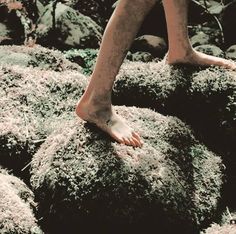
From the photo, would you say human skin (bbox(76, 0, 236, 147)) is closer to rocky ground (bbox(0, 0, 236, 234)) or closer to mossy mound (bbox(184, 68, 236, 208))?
rocky ground (bbox(0, 0, 236, 234))

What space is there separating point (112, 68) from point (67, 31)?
14.6ft

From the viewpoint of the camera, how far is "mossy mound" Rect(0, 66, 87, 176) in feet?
13.0

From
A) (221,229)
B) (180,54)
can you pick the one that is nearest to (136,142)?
(221,229)

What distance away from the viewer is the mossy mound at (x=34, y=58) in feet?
18.4

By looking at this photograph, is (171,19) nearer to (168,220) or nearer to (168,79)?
(168,79)

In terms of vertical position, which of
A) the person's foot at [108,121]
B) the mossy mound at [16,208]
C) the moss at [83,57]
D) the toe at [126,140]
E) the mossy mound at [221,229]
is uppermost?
the person's foot at [108,121]

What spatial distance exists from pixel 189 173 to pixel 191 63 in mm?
1207

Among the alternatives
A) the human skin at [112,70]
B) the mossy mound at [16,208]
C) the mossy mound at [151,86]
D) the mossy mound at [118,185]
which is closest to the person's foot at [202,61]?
the mossy mound at [151,86]

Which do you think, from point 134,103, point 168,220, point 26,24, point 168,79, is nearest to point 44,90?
point 134,103

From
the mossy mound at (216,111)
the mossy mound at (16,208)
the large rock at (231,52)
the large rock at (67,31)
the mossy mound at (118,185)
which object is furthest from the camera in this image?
the large rock at (67,31)

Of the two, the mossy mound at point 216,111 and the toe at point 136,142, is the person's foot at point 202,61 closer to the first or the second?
the mossy mound at point 216,111

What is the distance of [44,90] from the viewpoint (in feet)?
15.0

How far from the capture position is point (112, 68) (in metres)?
3.43

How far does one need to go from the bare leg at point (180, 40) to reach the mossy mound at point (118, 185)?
93 cm
